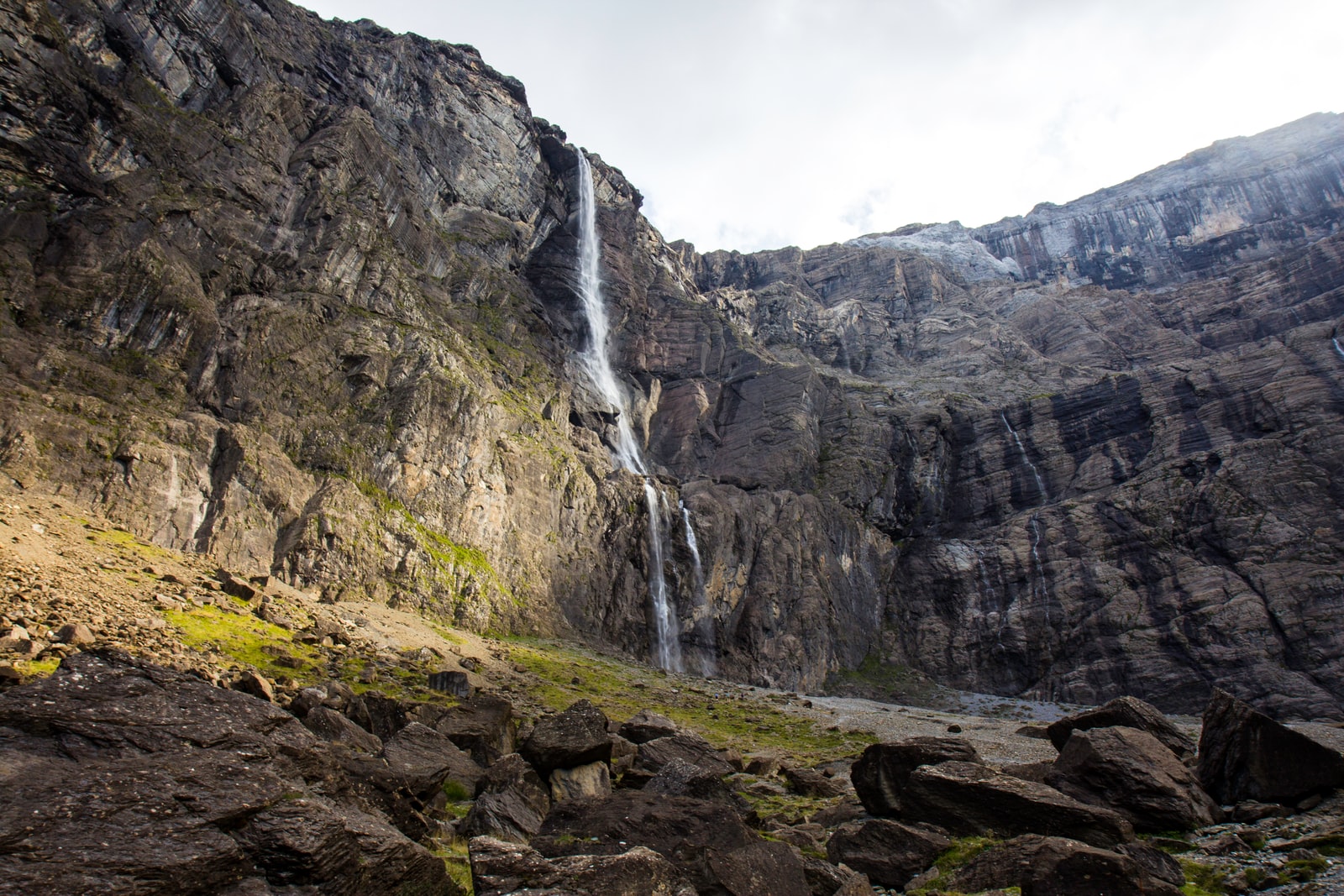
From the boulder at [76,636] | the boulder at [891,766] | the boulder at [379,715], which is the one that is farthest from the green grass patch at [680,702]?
the boulder at [76,636]

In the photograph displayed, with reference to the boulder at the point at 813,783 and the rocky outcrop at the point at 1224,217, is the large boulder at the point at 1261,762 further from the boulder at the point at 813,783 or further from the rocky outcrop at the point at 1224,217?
the rocky outcrop at the point at 1224,217

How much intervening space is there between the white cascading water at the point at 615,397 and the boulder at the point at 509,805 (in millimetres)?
52096

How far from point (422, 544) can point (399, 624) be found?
35.0 ft

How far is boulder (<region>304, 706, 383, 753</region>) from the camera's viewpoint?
1698cm

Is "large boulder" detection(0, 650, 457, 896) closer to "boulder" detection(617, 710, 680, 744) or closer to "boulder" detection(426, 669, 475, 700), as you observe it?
"boulder" detection(617, 710, 680, 744)

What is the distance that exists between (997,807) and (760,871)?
6.96 meters

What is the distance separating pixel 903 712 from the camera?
55.8m

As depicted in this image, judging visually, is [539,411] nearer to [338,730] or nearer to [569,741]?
[338,730]

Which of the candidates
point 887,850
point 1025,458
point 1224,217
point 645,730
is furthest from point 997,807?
point 1224,217

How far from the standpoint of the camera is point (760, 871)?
10930mm

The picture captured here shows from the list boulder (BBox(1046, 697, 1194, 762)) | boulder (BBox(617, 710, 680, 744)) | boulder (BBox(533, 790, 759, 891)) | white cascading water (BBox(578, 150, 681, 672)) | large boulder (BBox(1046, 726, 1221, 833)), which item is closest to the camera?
boulder (BBox(533, 790, 759, 891))

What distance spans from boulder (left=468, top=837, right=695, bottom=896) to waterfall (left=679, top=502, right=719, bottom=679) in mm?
62980

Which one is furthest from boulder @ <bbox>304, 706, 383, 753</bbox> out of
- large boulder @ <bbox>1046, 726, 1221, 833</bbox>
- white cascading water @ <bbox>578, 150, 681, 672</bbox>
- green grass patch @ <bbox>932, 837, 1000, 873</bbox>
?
white cascading water @ <bbox>578, 150, 681, 672</bbox>

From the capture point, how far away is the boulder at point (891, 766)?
17.2 m
